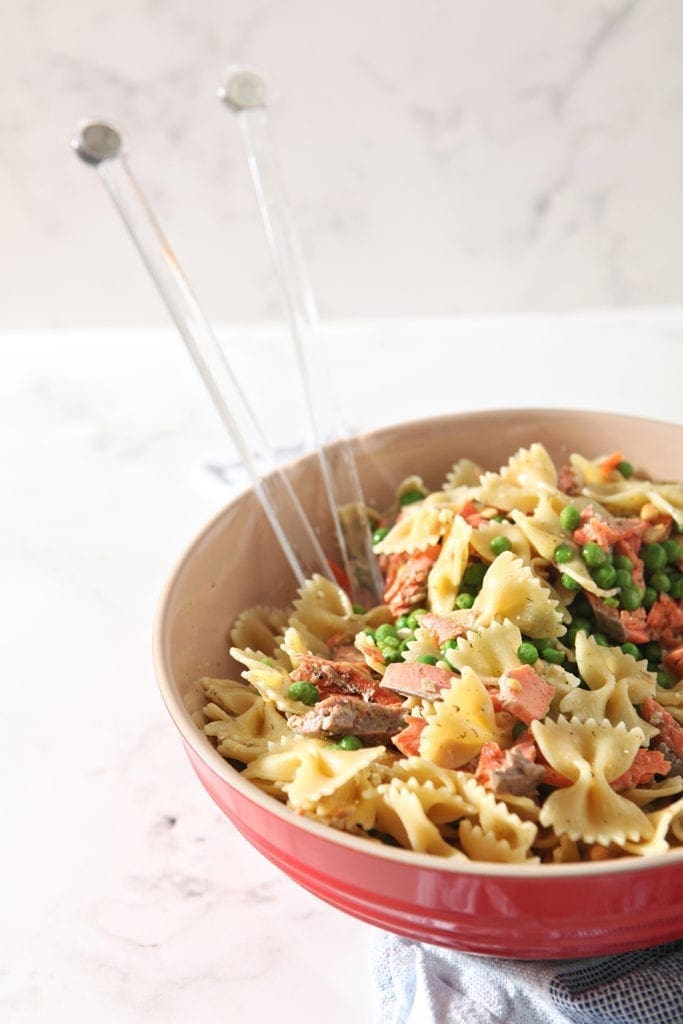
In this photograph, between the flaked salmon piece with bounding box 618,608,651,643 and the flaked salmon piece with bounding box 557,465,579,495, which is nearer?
the flaked salmon piece with bounding box 618,608,651,643

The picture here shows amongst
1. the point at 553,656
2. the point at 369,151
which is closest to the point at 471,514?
the point at 553,656

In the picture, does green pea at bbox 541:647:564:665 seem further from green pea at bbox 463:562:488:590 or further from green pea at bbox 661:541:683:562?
green pea at bbox 661:541:683:562

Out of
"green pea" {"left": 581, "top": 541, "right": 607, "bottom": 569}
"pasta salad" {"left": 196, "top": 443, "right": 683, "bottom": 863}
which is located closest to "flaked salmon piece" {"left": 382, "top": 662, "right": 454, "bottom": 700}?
"pasta salad" {"left": 196, "top": 443, "right": 683, "bottom": 863}

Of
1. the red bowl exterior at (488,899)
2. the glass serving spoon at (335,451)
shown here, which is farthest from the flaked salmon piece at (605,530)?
the red bowl exterior at (488,899)

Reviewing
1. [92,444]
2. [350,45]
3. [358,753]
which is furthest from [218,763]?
[350,45]

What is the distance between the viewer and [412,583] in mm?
2959

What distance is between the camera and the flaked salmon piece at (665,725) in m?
2.51

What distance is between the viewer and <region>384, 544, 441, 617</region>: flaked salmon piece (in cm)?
294

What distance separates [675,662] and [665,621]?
127mm

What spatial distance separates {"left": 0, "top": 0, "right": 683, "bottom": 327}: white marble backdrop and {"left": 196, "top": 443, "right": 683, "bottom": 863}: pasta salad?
241 cm

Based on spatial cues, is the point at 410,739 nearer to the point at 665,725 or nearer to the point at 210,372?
the point at 665,725

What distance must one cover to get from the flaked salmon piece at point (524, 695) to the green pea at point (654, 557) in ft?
2.14

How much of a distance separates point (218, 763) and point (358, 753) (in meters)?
0.29

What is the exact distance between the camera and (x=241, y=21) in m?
4.93
